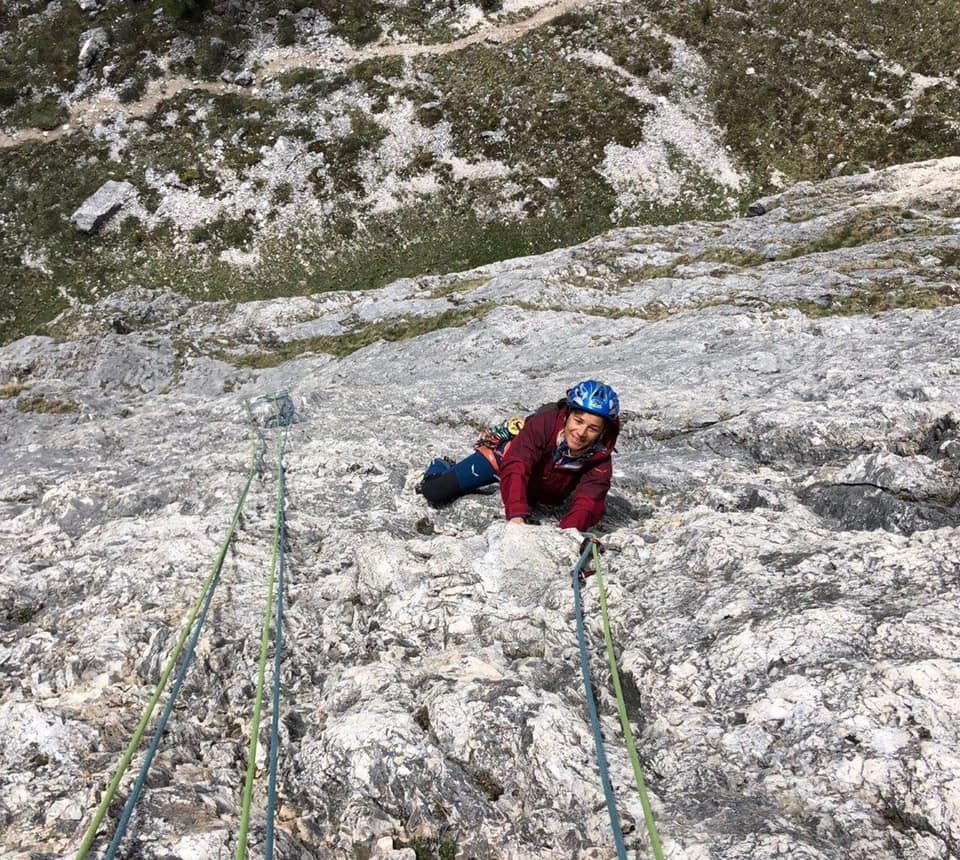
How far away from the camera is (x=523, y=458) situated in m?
10.2

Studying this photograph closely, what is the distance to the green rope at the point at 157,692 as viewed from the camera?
534 cm

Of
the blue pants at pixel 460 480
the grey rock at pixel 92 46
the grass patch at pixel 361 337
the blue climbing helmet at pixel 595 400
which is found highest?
the grey rock at pixel 92 46

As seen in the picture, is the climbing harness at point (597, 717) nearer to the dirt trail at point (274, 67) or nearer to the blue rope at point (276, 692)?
the blue rope at point (276, 692)

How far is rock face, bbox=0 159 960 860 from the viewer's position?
5754 mm

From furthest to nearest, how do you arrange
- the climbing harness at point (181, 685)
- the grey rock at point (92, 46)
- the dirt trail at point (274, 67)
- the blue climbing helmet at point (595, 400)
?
the grey rock at point (92, 46) → the dirt trail at point (274, 67) → the blue climbing helmet at point (595, 400) → the climbing harness at point (181, 685)

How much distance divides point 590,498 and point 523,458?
122 cm

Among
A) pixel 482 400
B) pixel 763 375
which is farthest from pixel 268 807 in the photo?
pixel 763 375

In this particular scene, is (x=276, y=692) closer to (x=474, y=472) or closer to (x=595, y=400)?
(x=474, y=472)

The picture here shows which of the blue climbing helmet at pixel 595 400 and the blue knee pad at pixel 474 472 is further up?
the blue climbing helmet at pixel 595 400

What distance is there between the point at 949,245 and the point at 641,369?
1471 cm

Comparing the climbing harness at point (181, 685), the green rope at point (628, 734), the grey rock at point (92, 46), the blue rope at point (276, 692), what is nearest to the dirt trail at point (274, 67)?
the grey rock at point (92, 46)

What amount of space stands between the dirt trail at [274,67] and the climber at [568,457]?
54417 mm

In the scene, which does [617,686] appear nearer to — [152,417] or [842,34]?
[152,417]

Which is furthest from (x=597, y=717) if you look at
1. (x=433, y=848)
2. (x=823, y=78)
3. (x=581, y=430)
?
(x=823, y=78)
